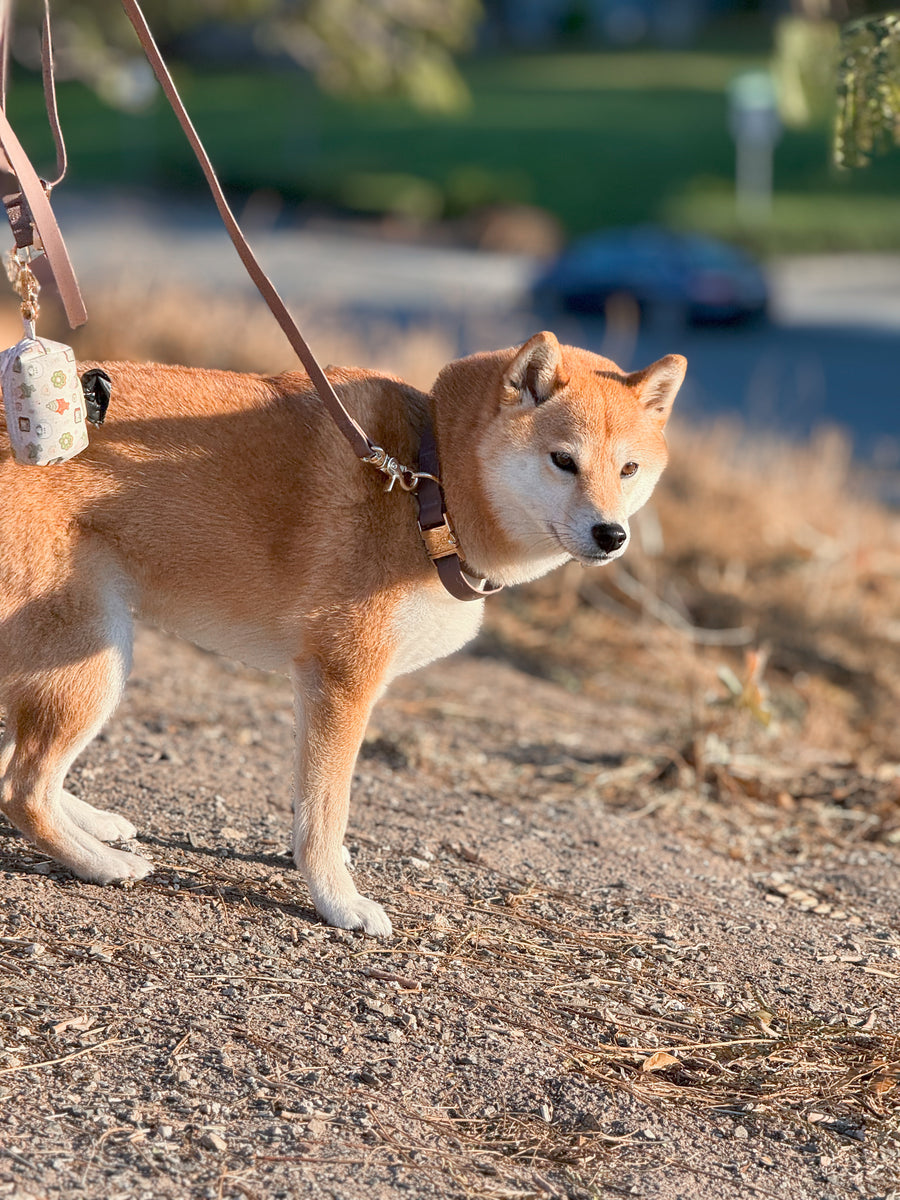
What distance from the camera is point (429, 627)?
3.73m

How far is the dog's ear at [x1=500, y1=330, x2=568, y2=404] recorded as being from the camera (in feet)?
11.7

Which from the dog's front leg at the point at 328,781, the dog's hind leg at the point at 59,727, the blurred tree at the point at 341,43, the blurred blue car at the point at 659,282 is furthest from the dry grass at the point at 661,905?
the blurred blue car at the point at 659,282

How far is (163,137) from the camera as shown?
4934 cm

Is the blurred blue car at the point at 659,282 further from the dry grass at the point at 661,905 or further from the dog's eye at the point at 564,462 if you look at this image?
the dog's eye at the point at 564,462

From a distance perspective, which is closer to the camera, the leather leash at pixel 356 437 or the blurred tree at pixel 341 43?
the leather leash at pixel 356 437

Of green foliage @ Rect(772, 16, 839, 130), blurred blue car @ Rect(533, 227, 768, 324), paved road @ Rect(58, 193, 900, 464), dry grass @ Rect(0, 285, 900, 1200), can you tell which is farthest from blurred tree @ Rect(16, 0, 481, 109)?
green foliage @ Rect(772, 16, 839, 130)

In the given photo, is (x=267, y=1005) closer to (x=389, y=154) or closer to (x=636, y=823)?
(x=636, y=823)

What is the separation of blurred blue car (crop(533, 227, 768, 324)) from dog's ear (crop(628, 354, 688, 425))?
19751mm

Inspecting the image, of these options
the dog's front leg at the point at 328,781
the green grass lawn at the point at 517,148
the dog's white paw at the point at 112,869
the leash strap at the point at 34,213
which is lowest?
the green grass lawn at the point at 517,148

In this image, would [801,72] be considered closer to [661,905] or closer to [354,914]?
[661,905]

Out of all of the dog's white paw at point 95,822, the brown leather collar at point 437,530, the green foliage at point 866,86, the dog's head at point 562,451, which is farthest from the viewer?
the green foliage at point 866,86

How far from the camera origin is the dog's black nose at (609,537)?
11.2ft

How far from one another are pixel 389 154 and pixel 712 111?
11.6 meters

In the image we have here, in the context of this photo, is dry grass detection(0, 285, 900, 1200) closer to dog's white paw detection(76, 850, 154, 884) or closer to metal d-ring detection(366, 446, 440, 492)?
dog's white paw detection(76, 850, 154, 884)
